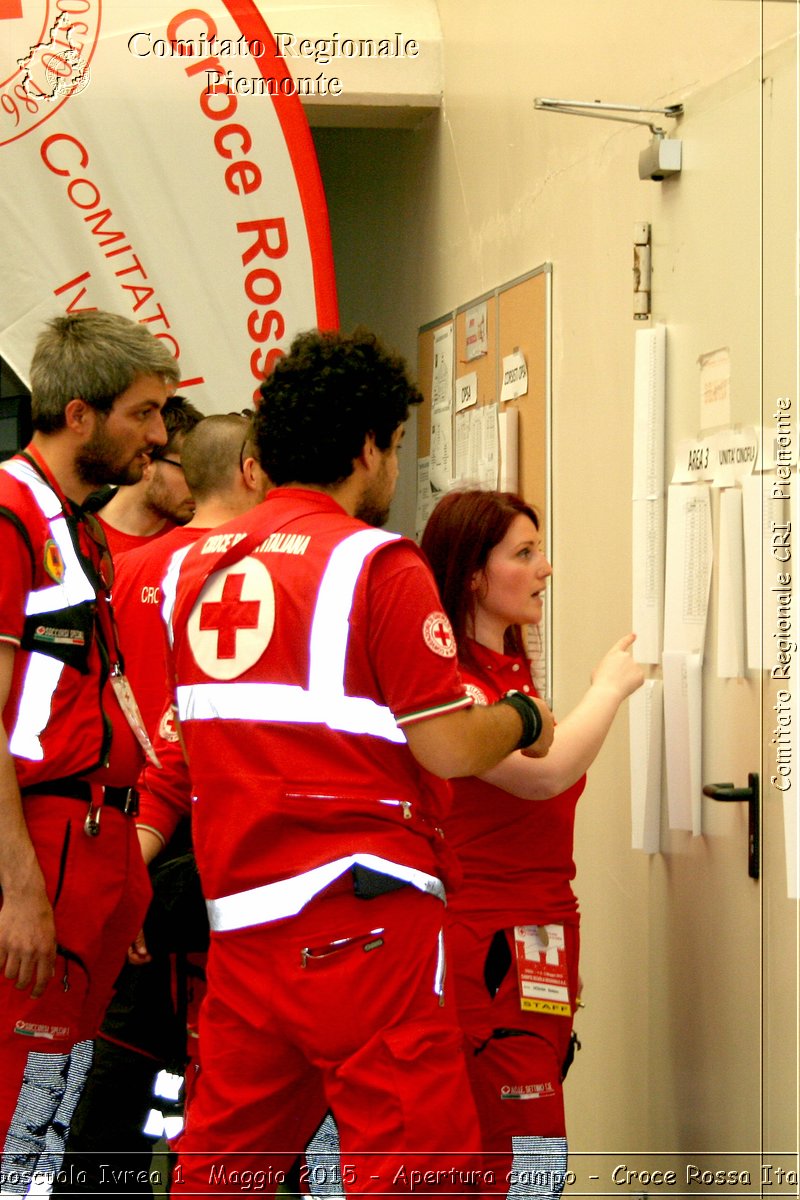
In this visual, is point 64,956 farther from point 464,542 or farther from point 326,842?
point 464,542

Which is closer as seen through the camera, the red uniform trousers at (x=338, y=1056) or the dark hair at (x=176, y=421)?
the red uniform trousers at (x=338, y=1056)

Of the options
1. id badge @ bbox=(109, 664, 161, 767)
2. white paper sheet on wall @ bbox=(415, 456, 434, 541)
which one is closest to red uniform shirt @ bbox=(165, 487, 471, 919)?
id badge @ bbox=(109, 664, 161, 767)

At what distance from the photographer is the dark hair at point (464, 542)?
2.47 meters

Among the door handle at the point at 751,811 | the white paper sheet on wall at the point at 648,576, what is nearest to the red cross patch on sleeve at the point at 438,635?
the door handle at the point at 751,811

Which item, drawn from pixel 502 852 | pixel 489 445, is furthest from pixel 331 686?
pixel 489 445

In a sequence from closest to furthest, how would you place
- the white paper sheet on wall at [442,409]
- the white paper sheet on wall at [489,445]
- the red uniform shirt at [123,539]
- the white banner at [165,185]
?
the red uniform shirt at [123,539]
the white paper sheet on wall at [489,445]
the white banner at [165,185]
the white paper sheet on wall at [442,409]

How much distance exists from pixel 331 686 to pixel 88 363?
0.97 m

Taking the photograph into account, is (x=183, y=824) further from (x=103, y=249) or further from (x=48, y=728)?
(x=103, y=249)

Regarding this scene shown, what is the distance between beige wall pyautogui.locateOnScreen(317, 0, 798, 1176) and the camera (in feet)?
7.82

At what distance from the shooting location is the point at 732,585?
8.06 ft

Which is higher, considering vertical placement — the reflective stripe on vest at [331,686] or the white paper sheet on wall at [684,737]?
the reflective stripe on vest at [331,686]

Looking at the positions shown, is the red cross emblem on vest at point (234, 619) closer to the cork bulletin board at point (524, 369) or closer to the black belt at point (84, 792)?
the black belt at point (84, 792)

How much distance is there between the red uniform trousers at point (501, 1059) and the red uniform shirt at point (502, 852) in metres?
0.05

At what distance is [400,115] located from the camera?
15.7 ft
